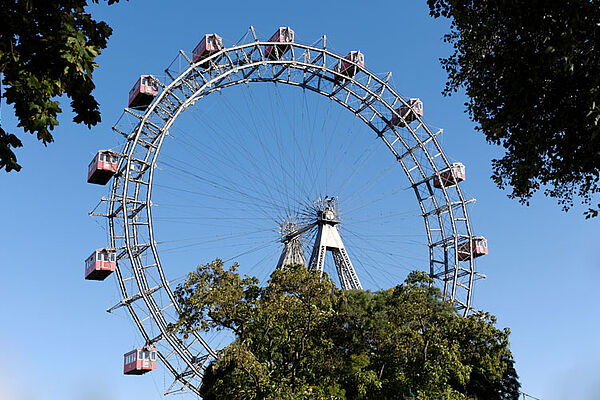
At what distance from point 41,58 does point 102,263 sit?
2637 centimetres

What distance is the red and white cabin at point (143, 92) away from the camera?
3522 centimetres

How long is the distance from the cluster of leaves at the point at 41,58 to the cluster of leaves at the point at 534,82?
648 cm

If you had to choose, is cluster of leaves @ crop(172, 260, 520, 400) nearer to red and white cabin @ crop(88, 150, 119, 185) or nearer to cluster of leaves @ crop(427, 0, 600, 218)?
cluster of leaves @ crop(427, 0, 600, 218)

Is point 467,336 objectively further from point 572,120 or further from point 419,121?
point 419,121

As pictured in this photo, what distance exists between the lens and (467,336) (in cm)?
2223

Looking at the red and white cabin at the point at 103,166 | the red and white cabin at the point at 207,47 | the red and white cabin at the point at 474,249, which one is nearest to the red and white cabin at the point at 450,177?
the red and white cabin at the point at 474,249

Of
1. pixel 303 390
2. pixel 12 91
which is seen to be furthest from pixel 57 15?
pixel 303 390

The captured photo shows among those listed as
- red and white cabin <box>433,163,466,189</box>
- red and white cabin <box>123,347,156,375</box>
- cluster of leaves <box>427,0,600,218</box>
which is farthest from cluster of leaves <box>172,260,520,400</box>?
red and white cabin <box>433,163,466,189</box>

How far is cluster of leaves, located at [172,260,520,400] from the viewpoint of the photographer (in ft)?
60.8

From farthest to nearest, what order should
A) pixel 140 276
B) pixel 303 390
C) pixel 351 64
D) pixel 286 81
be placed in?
1. pixel 351 64
2. pixel 286 81
3. pixel 140 276
4. pixel 303 390

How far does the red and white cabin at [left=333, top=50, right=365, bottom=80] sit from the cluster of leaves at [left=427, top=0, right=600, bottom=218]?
28.4 m

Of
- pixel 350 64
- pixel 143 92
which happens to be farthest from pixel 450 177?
pixel 143 92

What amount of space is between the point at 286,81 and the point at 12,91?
104ft

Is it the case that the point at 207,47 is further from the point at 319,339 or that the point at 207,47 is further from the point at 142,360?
the point at 319,339
